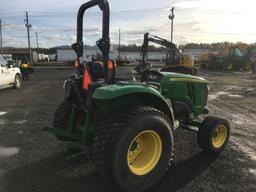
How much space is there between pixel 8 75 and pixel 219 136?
11625 millimetres

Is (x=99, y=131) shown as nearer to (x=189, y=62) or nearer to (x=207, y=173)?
(x=207, y=173)

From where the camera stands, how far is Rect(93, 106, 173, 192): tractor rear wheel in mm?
3660

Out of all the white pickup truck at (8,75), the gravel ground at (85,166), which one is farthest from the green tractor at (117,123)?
the white pickup truck at (8,75)

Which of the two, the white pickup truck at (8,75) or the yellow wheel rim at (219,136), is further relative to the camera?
the white pickup truck at (8,75)

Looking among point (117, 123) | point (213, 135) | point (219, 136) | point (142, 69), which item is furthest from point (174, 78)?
point (117, 123)

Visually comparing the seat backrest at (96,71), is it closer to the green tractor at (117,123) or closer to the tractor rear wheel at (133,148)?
the green tractor at (117,123)

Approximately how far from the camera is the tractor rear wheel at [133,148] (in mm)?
3660

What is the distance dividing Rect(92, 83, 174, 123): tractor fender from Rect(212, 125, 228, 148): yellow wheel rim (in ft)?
4.61

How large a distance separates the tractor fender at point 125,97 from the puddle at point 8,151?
2232mm

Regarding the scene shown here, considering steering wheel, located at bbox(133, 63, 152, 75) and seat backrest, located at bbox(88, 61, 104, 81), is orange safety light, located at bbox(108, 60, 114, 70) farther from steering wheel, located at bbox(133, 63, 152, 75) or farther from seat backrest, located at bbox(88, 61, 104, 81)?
steering wheel, located at bbox(133, 63, 152, 75)

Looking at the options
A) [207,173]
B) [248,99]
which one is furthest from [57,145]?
[248,99]

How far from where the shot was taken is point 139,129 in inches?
153

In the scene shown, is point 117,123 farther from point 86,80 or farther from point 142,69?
point 142,69

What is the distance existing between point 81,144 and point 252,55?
111ft
